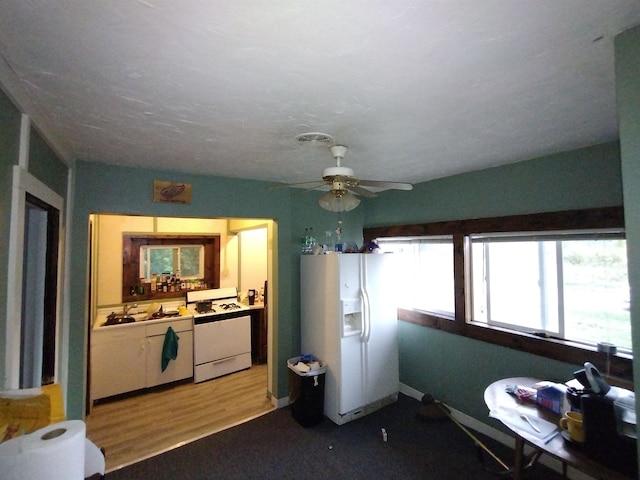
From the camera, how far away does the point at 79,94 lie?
128cm

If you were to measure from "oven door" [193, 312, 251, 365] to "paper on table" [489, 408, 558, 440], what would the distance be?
3.17 m

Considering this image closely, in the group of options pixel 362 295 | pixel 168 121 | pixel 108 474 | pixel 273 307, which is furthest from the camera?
pixel 273 307

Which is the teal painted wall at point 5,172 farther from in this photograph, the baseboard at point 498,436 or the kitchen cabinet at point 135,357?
the baseboard at point 498,436

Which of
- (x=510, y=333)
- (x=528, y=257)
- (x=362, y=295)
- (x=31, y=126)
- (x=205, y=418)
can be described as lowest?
(x=205, y=418)

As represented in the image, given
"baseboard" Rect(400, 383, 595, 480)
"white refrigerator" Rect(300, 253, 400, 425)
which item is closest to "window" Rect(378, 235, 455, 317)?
"white refrigerator" Rect(300, 253, 400, 425)

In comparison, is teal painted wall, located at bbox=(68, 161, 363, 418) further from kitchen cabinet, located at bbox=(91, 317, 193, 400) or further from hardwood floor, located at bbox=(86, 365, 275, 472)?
kitchen cabinet, located at bbox=(91, 317, 193, 400)

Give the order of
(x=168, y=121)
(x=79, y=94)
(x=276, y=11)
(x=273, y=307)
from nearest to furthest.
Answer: (x=276, y=11) < (x=79, y=94) < (x=168, y=121) < (x=273, y=307)

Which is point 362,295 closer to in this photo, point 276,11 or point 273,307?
point 273,307

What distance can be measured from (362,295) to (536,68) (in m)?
2.17

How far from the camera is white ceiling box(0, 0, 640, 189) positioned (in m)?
0.84

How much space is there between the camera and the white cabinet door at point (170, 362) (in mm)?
3479

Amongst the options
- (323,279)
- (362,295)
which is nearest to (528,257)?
(362,295)

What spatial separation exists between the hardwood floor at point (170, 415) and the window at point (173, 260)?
153cm

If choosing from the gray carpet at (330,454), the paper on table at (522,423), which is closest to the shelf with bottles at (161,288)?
the gray carpet at (330,454)
